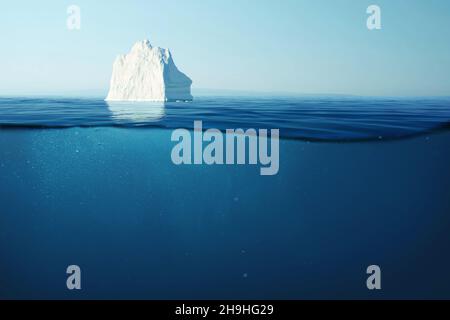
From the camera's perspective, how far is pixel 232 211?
802cm

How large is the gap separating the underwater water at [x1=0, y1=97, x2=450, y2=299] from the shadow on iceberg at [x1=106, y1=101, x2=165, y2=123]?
0.18 m

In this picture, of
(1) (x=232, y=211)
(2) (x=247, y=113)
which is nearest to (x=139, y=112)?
(2) (x=247, y=113)

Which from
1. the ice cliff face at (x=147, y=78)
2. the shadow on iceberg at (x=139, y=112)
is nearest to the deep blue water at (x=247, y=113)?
the shadow on iceberg at (x=139, y=112)

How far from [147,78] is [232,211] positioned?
367 cm

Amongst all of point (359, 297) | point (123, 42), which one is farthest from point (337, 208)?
point (123, 42)

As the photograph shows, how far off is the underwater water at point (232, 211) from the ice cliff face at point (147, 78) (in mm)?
681

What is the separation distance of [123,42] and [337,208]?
5880 millimetres

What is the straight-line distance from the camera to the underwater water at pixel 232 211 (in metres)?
7.00

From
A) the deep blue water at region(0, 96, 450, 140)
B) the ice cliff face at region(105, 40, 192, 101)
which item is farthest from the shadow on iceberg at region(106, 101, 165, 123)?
the ice cliff face at region(105, 40, 192, 101)

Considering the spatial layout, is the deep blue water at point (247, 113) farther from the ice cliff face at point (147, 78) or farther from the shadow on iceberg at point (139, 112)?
the ice cliff face at point (147, 78)

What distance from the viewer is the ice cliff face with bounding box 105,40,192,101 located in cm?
537

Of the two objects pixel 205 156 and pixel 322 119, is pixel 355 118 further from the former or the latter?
pixel 205 156

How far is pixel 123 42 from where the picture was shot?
5.28 meters

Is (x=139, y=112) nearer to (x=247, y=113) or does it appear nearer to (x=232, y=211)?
(x=247, y=113)
